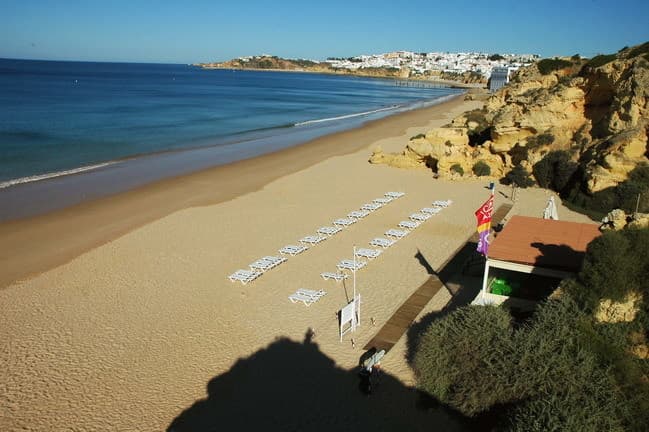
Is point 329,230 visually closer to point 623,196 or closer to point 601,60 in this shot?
point 623,196

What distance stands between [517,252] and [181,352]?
320 inches

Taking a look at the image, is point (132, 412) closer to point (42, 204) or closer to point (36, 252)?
point (36, 252)

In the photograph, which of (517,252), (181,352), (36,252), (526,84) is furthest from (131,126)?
(517,252)

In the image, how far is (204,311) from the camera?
12.5m

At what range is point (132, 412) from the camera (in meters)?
9.04

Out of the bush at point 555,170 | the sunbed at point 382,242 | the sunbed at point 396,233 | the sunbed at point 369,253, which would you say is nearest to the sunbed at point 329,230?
the sunbed at point 382,242

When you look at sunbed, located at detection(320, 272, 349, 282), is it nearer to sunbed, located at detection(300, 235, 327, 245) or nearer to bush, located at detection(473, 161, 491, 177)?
sunbed, located at detection(300, 235, 327, 245)

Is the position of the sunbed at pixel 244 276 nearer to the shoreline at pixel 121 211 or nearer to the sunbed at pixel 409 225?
the shoreline at pixel 121 211

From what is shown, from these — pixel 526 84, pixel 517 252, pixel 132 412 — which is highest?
pixel 526 84

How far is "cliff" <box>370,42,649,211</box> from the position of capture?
64.0 feet

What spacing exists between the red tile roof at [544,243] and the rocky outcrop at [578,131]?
A: 341 inches

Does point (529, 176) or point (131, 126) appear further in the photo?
point (131, 126)

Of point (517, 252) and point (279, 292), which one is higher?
point (517, 252)

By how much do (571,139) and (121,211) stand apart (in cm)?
2266
